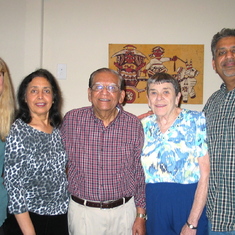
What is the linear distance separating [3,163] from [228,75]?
1.47 metres

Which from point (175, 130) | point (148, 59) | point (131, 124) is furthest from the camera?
point (148, 59)

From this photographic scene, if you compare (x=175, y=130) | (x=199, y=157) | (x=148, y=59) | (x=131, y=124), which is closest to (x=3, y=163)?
(x=131, y=124)

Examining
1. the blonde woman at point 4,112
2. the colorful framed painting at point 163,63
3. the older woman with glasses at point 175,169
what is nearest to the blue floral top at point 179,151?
Answer: the older woman with glasses at point 175,169

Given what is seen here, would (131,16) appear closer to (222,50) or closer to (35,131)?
(222,50)

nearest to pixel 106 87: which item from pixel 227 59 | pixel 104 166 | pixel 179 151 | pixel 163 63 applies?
pixel 104 166

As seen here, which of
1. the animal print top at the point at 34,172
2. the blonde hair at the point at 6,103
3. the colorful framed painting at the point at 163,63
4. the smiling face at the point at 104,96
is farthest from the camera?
the colorful framed painting at the point at 163,63

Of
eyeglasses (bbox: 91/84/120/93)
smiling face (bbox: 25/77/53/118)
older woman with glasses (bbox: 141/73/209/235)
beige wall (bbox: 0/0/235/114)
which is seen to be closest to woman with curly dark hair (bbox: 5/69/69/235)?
smiling face (bbox: 25/77/53/118)

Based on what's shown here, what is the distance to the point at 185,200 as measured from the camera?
4.48 ft

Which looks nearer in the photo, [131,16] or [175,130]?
[175,130]

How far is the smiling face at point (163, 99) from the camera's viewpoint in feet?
4.75

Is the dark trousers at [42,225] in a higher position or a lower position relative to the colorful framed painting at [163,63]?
lower

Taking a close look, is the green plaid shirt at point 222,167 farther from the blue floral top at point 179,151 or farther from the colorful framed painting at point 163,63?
the colorful framed painting at point 163,63

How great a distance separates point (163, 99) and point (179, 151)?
13.1 inches

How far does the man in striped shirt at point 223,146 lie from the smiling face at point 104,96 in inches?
25.1
